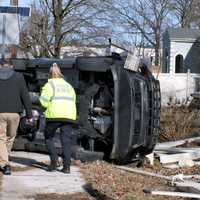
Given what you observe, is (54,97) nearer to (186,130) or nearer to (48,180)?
(48,180)

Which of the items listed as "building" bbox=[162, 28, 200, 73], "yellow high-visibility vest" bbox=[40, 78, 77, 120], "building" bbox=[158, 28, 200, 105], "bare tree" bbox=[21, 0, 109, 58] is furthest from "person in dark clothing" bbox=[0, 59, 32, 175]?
"building" bbox=[162, 28, 200, 73]

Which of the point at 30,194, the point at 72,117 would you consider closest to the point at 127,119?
the point at 72,117

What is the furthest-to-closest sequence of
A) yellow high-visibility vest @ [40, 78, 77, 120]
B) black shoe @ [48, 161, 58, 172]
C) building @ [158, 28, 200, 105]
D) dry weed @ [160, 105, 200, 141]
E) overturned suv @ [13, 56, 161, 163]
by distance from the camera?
building @ [158, 28, 200, 105] → dry weed @ [160, 105, 200, 141] → overturned suv @ [13, 56, 161, 163] → black shoe @ [48, 161, 58, 172] → yellow high-visibility vest @ [40, 78, 77, 120]

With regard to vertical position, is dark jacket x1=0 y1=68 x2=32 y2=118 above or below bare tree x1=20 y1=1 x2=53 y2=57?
below

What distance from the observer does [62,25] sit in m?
32.1

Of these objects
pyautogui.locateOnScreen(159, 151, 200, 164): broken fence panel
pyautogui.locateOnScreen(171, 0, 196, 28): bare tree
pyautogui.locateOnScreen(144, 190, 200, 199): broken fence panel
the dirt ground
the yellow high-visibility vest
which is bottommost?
pyautogui.locateOnScreen(159, 151, 200, 164): broken fence panel

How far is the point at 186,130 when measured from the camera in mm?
19406

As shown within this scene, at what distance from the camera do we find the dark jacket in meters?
10.0

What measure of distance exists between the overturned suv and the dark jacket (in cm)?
186

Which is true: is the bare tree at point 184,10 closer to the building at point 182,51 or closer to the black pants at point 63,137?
the building at point 182,51

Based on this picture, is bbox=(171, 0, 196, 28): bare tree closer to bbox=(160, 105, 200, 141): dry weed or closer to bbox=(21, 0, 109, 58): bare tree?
bbox=(21, 0, 109, 58): bare tree

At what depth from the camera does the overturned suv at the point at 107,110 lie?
1148 centimetres

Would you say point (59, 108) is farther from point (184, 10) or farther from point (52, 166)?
point (184, 10)

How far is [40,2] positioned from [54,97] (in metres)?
23.7
